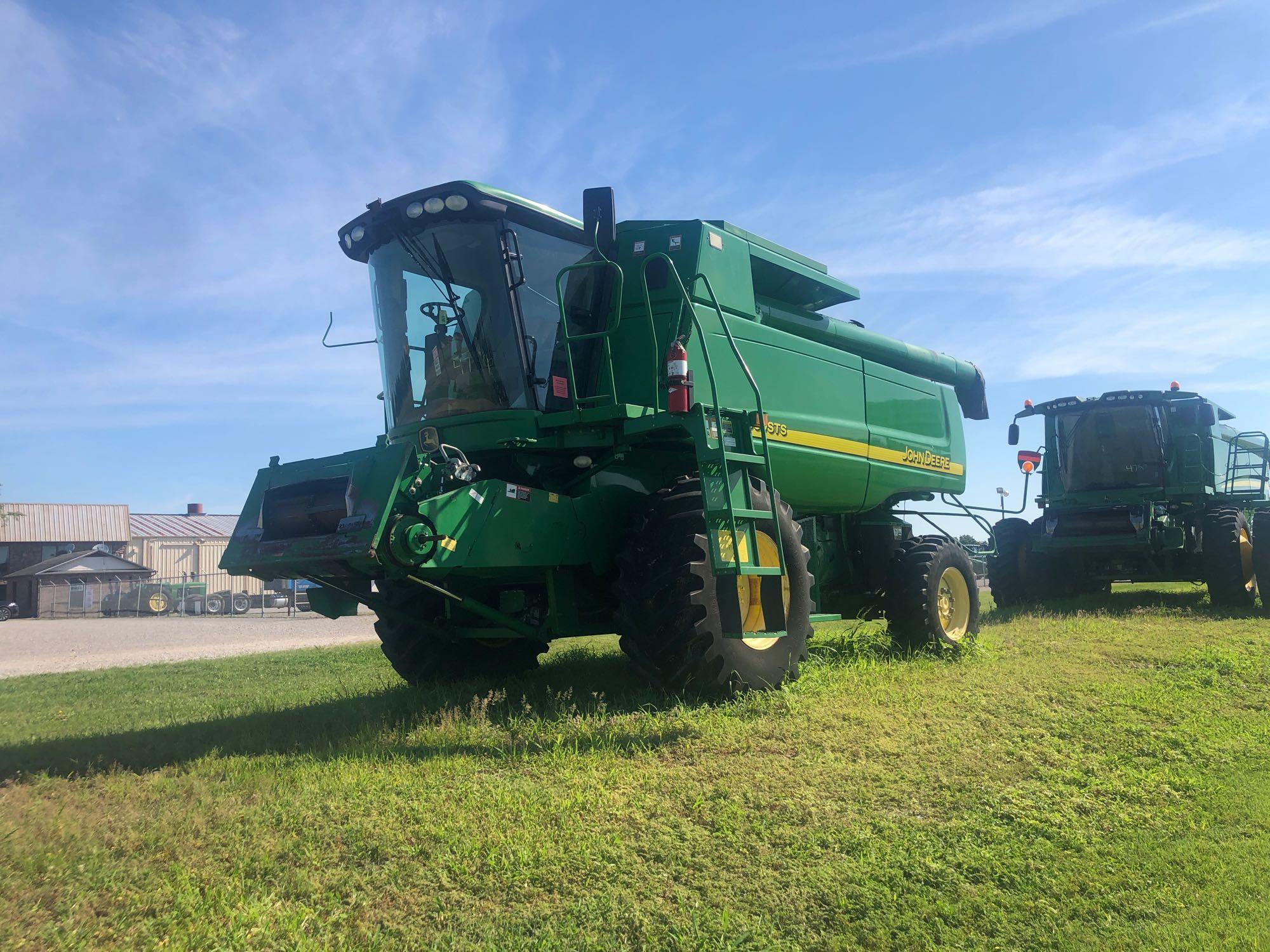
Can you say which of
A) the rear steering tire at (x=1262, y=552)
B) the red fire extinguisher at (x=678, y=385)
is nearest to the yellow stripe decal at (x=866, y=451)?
the red fire extinguisher at (x=678, y=385)

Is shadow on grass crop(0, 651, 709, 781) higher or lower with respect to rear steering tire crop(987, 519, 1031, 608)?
lower

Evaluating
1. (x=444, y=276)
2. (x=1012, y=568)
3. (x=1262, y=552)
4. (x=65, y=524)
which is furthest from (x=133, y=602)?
(x=1262, y=552)

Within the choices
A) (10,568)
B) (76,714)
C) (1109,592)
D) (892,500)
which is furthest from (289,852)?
(10,568)

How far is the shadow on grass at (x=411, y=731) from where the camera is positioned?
16.5ft

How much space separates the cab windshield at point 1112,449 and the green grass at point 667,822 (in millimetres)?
7915

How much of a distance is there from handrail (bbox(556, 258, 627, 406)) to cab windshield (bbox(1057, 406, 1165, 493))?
10.3m

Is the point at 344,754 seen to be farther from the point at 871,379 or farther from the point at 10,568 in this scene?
the point at 10,568

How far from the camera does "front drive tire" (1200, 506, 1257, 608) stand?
1197 cm

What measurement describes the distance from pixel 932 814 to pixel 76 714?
6809 millimetres

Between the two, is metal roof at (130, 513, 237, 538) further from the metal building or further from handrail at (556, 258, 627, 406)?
handrail at (556, 258, 627, 406)

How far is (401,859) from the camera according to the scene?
138 inches

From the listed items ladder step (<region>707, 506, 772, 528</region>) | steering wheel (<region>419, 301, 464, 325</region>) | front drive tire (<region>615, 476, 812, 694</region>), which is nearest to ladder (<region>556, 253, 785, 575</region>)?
ladder step (<region>707, 506, 772, 528</region>)

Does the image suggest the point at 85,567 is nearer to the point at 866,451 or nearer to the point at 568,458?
the point at 568,458

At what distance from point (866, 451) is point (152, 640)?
16925mm
